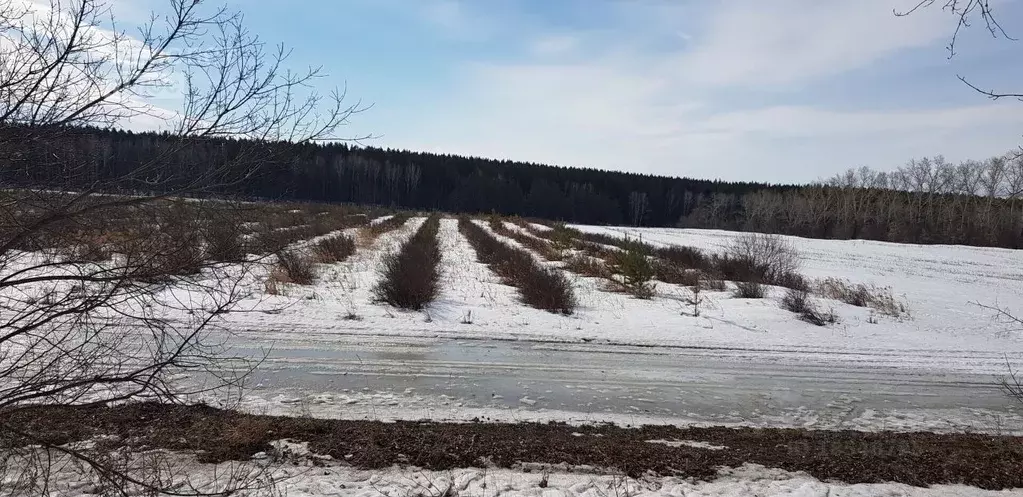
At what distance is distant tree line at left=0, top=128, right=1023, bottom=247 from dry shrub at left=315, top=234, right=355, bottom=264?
10.6ft

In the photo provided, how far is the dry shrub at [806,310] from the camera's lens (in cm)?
1182

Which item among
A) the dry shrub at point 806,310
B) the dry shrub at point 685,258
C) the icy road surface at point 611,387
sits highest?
the dry shrub at point 685,258

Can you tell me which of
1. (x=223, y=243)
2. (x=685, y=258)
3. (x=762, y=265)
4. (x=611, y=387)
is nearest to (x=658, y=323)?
(x=611, y=387)

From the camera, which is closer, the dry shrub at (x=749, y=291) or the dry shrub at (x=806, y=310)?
the dry shrub at (x=806, y=310)

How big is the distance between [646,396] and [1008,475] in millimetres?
3346

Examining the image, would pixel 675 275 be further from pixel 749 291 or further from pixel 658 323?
pixel 658 323

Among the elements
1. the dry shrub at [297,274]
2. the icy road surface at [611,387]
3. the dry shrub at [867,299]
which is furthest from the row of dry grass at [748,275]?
the dry shrub at [297,274]

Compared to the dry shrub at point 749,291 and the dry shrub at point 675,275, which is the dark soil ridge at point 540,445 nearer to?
the dry shrub at point 749,291

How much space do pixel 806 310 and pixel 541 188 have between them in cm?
9058

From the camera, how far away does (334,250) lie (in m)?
18.1

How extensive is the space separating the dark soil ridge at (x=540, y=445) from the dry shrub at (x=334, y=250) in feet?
39.5

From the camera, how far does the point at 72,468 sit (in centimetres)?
404

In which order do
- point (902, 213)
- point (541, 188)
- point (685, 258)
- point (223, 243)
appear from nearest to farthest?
point (223, 243), point (685, 258), point (902, 213), point (541, 188)

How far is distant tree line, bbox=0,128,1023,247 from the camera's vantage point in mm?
3135
